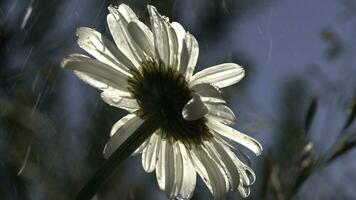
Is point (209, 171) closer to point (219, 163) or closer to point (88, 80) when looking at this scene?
point (219, 163)

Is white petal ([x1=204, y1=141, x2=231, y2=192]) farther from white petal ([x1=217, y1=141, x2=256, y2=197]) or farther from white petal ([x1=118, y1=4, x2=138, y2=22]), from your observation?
white petal ([x1=118, y1=4, x2=138, y2=22])

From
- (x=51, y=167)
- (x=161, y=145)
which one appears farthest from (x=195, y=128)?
(x=51, y=167)

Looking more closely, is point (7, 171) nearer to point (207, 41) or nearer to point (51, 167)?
point (51, 167)

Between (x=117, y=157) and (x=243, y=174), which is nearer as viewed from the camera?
(x=117, y=157)

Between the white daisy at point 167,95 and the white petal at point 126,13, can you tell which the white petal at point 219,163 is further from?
the white petal at point 126,13

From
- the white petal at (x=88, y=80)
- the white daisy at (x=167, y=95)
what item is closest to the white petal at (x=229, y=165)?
the white daisy at (x=167, y=95)

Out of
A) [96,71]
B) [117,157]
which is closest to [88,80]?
[96,71]
